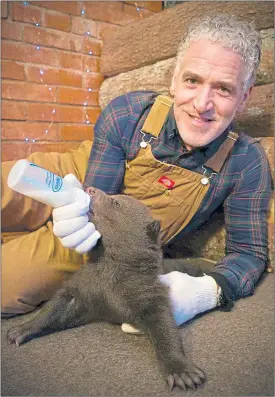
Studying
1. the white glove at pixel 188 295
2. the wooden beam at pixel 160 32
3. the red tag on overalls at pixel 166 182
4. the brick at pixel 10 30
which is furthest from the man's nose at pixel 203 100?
the brick at pixel 10 30

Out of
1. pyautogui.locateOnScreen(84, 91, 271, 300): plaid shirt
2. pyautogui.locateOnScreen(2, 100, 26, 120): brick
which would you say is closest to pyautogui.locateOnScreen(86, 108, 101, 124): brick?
pyautogui.locateOnScreen(2, 100, 26, 120): brick

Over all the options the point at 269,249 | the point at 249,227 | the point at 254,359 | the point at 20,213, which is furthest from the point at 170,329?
the point at 20,213

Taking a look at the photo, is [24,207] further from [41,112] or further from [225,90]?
[225,90]

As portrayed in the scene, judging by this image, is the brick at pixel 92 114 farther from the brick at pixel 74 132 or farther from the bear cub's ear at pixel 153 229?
the bear cub's ear at pixel 153 229

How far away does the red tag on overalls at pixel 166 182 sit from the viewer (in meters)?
1.26

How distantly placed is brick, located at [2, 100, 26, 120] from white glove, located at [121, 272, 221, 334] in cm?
112

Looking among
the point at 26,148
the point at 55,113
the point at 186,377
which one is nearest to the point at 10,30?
the point at 55,113

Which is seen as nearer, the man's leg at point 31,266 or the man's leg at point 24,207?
the man's leg at point 31,266

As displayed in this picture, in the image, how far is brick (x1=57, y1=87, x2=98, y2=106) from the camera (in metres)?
1.95

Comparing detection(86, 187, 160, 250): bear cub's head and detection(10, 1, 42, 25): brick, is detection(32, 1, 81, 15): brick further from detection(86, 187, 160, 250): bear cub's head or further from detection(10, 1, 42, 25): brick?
detection(86, 187, 160, 250): bear cub's head

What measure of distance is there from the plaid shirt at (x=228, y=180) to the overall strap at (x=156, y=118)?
0.07 feet

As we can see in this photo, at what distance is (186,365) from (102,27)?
5.72ft

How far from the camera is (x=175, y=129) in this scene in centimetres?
126

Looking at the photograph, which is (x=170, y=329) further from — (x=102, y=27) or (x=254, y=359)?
(x=102, y=27)
